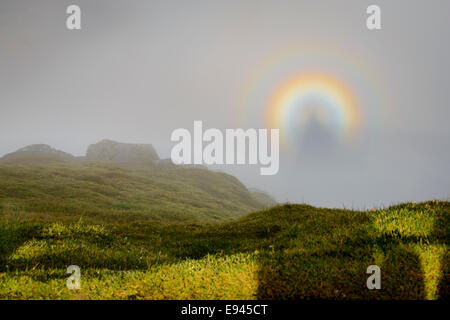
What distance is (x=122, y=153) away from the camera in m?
114

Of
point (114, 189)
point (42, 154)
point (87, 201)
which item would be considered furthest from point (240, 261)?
point (42, 154)

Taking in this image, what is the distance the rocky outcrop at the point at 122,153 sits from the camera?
363ft

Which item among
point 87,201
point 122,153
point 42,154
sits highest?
point 122,153

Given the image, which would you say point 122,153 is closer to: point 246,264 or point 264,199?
point 264,199

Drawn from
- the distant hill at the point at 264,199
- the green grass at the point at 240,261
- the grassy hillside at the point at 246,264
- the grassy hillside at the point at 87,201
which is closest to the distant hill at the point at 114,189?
the grassy hillside at the point at 87,201

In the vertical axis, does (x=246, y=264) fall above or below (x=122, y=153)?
below

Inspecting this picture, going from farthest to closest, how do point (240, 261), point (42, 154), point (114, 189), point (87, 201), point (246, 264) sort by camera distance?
point (42, 154) < point (114, 189) < point (87, 201) < point (240, 261) < point (246, 264)

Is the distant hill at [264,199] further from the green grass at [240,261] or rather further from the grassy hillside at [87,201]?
the green grass at [240,261]

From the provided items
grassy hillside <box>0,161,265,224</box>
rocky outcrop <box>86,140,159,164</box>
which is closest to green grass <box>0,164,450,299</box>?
grassy hillside <box>0,161,265,224</box>

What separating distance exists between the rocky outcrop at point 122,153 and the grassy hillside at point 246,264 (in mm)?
101292

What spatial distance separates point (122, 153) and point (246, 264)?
117 m

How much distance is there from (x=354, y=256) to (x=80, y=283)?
707cm
